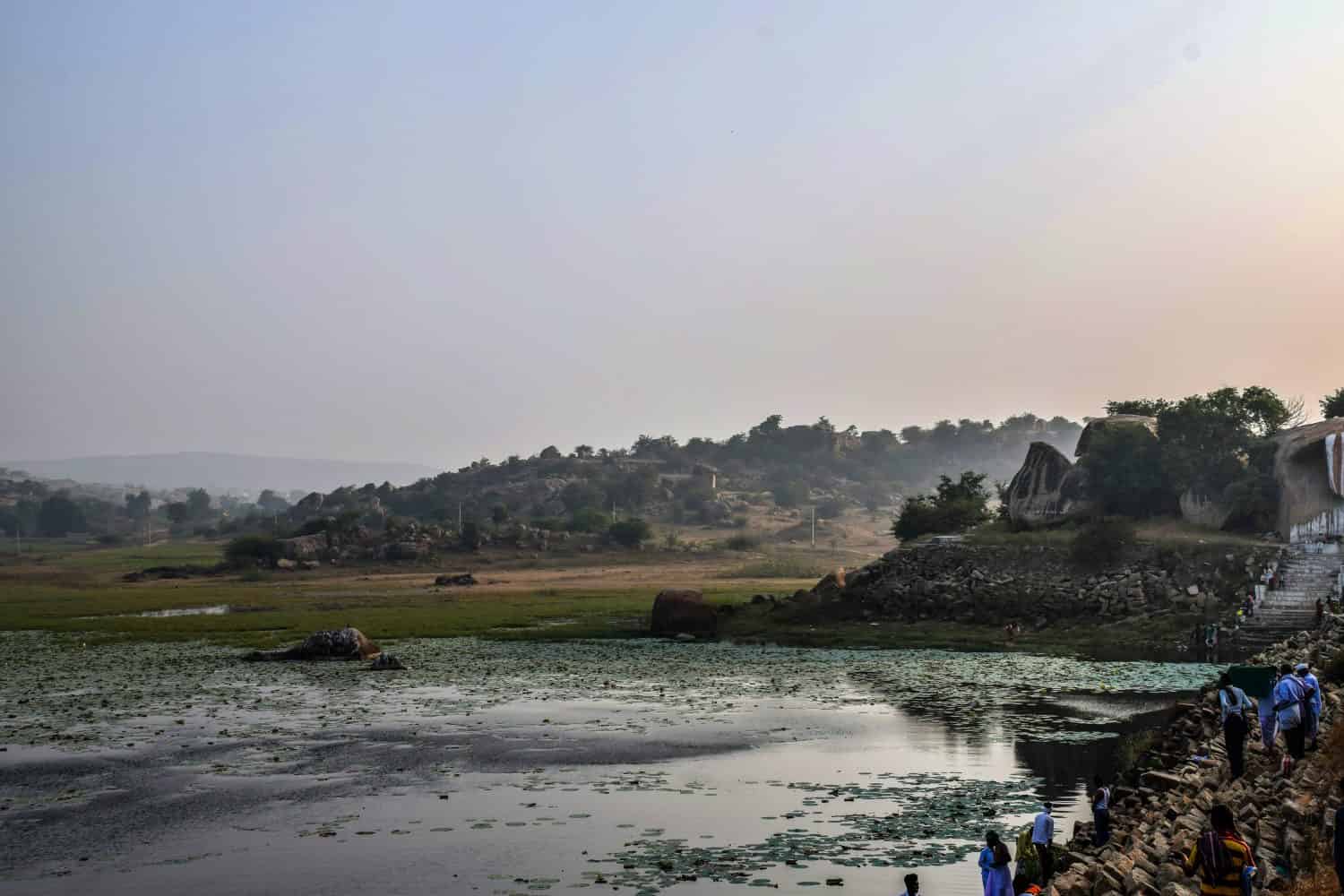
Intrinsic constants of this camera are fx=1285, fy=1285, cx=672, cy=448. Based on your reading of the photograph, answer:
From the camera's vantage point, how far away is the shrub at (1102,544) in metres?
64.4

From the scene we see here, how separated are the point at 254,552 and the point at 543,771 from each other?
92.8 meters

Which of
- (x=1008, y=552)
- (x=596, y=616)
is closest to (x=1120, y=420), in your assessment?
(x=1008, y=552)

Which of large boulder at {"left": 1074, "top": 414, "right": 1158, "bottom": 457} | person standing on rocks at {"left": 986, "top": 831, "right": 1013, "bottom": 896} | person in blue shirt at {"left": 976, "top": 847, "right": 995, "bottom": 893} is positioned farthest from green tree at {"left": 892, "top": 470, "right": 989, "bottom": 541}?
person standing on rocks at {"left": 986, "top": 831, "right": 1013, "bottom": 896}

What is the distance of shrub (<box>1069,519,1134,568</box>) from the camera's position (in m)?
64.4

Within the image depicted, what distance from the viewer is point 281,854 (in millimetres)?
23141

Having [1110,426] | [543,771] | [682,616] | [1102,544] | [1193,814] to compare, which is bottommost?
[543,771]

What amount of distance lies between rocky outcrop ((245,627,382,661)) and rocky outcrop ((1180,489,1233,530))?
4369 centimetres

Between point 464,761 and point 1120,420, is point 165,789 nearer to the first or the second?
point 464,761

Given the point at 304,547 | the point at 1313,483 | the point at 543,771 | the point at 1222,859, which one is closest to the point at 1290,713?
the point at 1222,859

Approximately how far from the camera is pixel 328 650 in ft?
183

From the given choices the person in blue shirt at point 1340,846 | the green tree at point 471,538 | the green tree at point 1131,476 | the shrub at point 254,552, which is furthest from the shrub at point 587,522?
the person in blue shirt at point 1340,846

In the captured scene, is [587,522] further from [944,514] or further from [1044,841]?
[1044,841]

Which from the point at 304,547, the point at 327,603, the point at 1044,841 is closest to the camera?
the point at 1044,841

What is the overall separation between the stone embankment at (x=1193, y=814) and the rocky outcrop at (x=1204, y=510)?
40328mm
